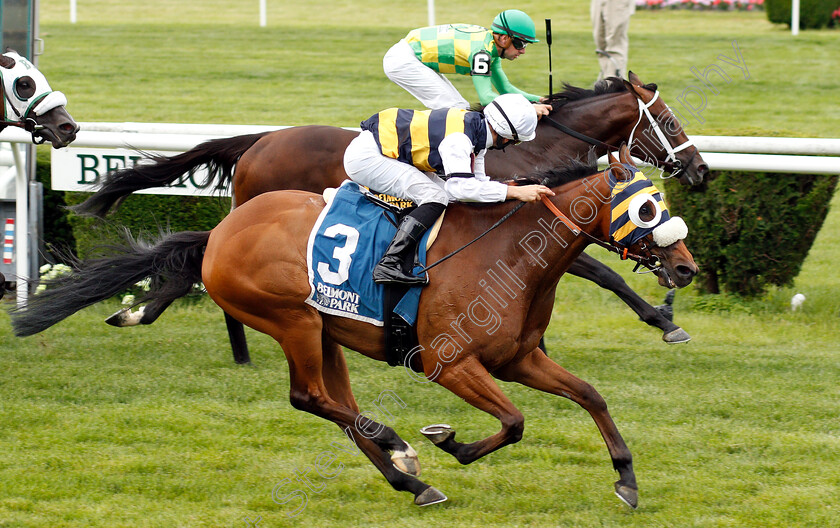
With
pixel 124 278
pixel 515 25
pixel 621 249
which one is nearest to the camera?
pixel 621 249

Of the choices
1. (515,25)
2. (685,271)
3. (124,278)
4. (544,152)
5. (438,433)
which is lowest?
(438,433)

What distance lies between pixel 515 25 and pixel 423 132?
4.76ft

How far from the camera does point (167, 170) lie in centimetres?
552

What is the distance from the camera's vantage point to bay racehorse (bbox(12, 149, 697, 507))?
3707 mm

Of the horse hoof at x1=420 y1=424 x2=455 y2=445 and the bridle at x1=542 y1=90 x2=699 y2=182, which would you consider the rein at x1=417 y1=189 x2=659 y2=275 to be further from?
the bridle at x1=542 y1=90 x2=699 y2=182

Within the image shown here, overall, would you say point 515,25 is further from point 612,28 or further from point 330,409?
point 612,28

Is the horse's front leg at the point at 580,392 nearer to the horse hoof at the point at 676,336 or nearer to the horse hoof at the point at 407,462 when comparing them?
the horse hoof at the point at 407,462

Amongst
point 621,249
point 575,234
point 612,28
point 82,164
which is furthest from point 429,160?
point 612,28

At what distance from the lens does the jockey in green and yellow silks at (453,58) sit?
17.1ft

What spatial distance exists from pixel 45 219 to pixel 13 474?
3312 millimetres

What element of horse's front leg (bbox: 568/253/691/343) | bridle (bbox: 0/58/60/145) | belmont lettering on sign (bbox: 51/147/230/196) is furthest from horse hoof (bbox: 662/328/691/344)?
bridle (bbox: 0/58/60/145)

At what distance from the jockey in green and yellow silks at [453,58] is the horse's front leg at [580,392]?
6.01ft

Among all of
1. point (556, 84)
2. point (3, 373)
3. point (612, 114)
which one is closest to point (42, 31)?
point (556, 84)

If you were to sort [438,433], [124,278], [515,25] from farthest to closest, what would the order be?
1. [515,25]
2. [124,278]
3. [438,433]
